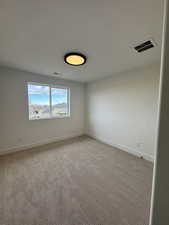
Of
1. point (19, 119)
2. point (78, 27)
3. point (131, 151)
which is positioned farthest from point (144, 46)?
point (19, 119)

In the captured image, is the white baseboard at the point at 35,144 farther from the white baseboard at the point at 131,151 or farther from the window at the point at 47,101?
the white baseboard at the point at 131,151

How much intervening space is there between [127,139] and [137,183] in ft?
4.47

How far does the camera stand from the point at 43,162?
2.46 m

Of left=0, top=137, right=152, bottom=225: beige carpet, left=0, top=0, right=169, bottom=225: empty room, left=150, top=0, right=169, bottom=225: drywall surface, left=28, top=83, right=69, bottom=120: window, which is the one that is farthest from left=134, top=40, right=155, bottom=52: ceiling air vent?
left=28, top=83, right=69, bottom=120: window

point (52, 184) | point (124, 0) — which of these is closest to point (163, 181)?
point (124, 0)

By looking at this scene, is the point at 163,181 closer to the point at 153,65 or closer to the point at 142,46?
the point at 142,46

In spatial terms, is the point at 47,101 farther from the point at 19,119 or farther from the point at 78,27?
the point at 78,27

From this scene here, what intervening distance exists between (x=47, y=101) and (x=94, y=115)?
74.5 inches

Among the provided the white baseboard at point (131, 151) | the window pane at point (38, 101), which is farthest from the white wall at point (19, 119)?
the white baseboard at point (131, 151)

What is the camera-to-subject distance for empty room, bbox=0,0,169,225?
1091 millimetres

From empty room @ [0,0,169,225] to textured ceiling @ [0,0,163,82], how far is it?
0.01 m

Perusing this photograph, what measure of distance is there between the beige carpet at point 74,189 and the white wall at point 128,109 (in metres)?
0.52

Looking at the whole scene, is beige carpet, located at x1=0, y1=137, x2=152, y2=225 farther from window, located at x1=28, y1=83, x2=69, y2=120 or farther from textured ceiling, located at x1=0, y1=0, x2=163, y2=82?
textured ceiling, located at x1=0, y1=0, x2=163, y2=82

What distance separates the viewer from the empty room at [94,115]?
3.58ft
